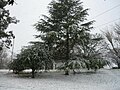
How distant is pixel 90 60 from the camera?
12312mm

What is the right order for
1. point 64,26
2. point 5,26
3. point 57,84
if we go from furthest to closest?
point 5,26
point 64,26
point 57,84

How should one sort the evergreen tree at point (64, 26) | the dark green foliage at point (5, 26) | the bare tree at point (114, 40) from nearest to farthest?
the evergreen tree at point (64, 26) → the dark green foliage at point (5, 26) → the bare tree at point (114, 40)

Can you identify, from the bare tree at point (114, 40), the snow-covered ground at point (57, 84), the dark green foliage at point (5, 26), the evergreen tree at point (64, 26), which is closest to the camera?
the snow-covered ground at point (57, 84)

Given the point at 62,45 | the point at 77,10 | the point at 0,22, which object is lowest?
the point at 62,45

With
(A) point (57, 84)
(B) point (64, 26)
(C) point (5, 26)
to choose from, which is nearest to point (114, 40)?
(B) point (64, 26)

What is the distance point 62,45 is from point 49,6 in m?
3.49

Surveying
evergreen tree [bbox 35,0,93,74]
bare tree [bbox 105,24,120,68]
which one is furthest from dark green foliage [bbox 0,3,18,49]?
bare tree [bbox 105,24,120,68]

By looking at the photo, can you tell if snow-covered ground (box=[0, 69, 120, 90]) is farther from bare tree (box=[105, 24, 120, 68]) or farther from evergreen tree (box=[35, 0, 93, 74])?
bare tree (box=[105, 24, 120, 68])

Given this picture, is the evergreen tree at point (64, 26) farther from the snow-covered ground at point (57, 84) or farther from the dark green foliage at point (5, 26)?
the snow-covered ground at point (57, 84)

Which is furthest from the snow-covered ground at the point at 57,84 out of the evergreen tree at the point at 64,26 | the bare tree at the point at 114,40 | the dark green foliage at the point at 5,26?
the bare tree at the point at 114,40

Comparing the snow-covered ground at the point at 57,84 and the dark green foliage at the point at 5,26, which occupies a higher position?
the dark green foliage at the point at 5,26

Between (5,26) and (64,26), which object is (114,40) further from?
(5,26)

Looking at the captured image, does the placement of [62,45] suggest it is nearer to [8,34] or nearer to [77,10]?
[77,10]

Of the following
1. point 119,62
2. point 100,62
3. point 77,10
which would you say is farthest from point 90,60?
point 119,62
